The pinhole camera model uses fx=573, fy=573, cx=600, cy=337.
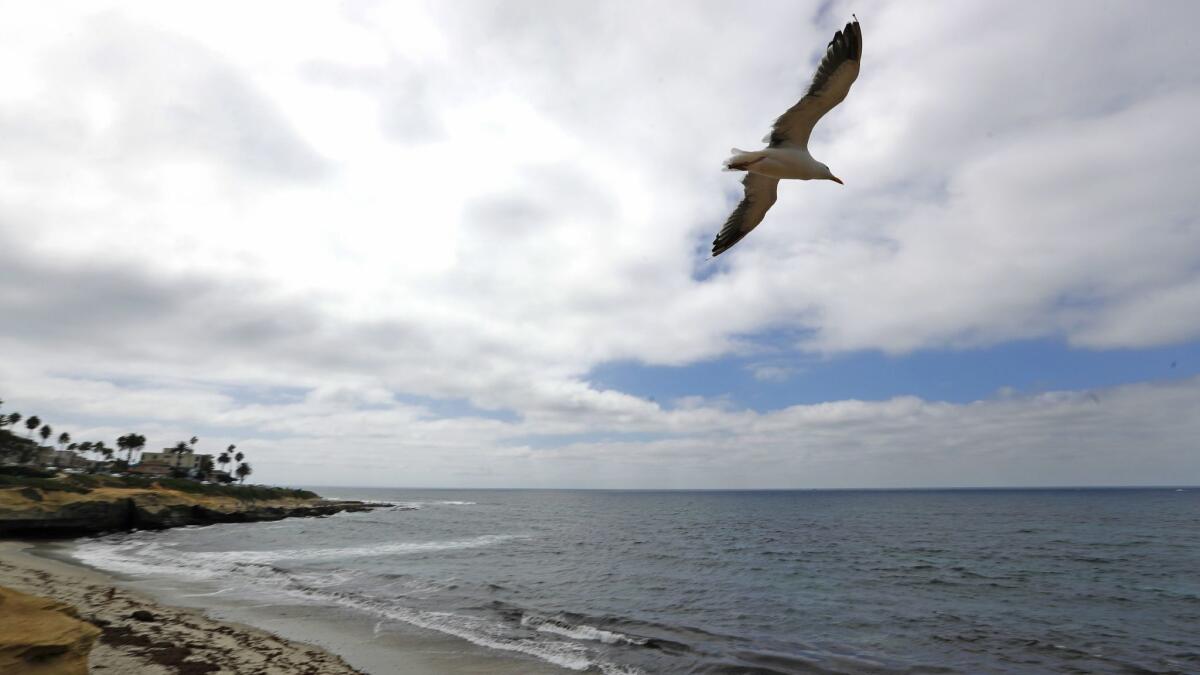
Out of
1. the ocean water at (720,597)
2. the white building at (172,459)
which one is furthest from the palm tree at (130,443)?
the ocean water at (720,597)

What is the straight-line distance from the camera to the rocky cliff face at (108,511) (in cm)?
3612

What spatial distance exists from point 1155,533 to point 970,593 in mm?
48511

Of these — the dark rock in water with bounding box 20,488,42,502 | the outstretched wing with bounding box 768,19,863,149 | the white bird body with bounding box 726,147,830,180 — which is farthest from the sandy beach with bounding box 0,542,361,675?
the dark rock in water with bounding box 20,488,42,502

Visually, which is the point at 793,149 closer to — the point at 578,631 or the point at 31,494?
the point at 578,631

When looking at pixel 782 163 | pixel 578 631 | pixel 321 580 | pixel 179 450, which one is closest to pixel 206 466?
pixel 179 450

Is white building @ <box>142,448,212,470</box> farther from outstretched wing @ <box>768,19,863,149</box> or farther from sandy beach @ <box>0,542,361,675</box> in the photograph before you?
outstretched wing @ <box>768,19,863,149</box>

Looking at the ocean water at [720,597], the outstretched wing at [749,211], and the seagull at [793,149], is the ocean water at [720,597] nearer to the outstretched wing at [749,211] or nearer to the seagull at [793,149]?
the outstretched wing at [749,211]

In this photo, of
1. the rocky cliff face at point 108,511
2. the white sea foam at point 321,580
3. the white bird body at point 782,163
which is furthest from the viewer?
the rocky cliff face at point 108,511

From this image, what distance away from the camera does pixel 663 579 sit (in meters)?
27.0

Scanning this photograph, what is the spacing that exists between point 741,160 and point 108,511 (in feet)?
178

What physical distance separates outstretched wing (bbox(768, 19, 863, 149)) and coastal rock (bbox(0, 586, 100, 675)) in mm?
10885

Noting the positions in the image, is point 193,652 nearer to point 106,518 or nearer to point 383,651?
point 383,651

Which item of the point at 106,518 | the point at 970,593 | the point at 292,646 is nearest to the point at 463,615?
the point at 292,646

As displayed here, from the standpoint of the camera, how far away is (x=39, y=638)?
22.5ft
